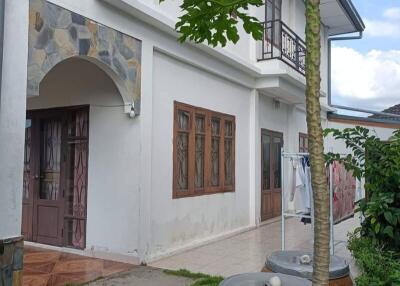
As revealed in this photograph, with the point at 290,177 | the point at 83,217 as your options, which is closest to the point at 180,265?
the point at 83,217

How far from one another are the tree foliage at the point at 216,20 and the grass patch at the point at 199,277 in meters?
3.30

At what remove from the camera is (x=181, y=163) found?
7.07 meters

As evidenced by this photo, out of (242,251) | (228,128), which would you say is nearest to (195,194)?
(242,251)

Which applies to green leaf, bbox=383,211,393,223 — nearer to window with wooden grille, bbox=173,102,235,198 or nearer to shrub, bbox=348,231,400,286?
shrub, bbox=348,231,400,286

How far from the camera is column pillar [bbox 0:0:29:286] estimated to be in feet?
13.0

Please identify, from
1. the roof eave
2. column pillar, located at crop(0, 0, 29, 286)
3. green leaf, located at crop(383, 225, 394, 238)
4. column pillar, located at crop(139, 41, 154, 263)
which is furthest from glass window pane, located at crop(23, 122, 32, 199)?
the roof eave

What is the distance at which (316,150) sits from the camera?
1650mm

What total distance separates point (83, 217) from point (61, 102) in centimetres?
188

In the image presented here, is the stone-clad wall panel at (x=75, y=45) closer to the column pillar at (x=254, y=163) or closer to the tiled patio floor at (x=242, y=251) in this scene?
the tiled patio floor at (x=242, y=251)

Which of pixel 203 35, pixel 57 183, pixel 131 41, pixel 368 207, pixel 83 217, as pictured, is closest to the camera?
pixel 203 35

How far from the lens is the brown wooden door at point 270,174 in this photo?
10203 millimetres

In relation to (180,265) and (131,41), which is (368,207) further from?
(131,41)

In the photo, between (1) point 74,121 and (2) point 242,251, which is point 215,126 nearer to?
(2) point 242,251

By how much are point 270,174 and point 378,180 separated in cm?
588
